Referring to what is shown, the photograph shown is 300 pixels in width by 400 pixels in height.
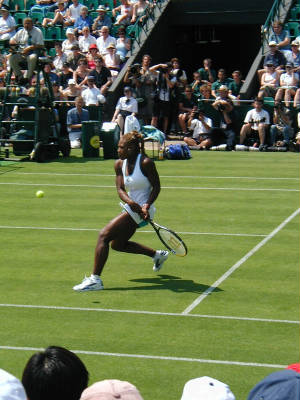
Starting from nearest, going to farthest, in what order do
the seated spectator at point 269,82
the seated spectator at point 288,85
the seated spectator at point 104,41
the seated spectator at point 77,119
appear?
1. the seated spectator at point 288,85
2. the seated spectator at point 269,82
3. the seated spectator at point 77,119
4. the seated spectator at point 104,41

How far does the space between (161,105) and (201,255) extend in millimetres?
15099

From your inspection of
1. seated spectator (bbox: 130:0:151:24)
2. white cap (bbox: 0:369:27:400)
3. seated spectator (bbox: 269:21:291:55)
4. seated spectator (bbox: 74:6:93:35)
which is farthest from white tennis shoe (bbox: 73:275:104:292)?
seated spectator (bbox: 130:0:151:24)

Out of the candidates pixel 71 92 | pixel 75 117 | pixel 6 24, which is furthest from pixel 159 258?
pixel 6 24

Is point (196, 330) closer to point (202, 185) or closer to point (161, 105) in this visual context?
point (202, 185)

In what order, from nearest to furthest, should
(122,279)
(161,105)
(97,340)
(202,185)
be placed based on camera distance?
(97,340), (122,279), (202,185), (161,105)

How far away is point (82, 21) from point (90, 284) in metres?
21.6

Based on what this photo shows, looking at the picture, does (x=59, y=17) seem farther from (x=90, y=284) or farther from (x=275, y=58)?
(x=90, y=284)

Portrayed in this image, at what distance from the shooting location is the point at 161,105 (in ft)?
92.0

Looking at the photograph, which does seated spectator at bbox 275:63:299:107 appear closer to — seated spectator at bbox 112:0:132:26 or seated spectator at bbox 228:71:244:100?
seated spectator at bbox 228:71:244:100

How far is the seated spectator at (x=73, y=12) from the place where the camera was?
32125 mm

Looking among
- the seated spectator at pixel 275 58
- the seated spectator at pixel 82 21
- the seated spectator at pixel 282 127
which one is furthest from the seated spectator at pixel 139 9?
the seated spectator at pixel 282 127

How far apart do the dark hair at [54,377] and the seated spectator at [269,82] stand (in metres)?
22.9

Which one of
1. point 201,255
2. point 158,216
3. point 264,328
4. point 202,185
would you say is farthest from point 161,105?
point 264,328

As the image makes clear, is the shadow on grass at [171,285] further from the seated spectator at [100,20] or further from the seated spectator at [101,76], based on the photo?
the seated spectator at [100,20]
